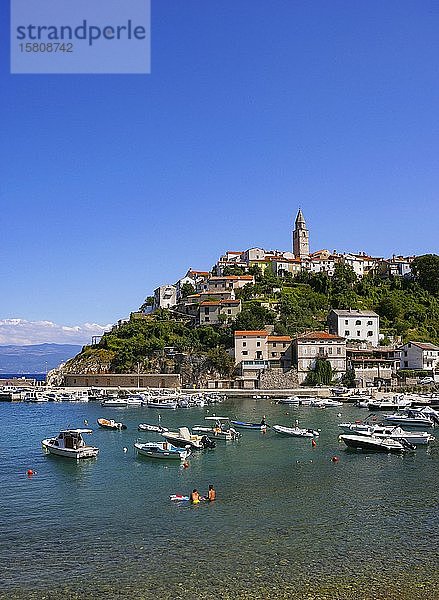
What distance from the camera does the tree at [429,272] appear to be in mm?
116875

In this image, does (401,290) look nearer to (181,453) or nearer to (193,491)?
(181,453)

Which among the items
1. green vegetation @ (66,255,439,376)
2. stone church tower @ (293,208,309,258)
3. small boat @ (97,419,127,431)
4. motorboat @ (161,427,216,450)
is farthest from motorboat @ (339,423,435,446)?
stone church tower @ (293,208,309,258)

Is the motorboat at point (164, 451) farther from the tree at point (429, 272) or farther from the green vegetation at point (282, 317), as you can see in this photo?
the tree at point (429, 272)

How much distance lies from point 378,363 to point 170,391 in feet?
101

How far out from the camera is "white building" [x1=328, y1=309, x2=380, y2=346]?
3777 inches

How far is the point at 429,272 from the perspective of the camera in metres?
117

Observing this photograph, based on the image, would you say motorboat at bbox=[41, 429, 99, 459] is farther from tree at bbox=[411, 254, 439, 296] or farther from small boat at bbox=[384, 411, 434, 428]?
tree at bbox=[411, 254, 439, 296]

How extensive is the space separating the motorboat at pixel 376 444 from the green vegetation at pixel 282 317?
44513mm

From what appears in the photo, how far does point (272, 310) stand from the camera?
342 ft

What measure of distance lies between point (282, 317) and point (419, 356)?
23626 mm

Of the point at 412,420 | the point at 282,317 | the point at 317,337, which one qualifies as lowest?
the point at 412,420

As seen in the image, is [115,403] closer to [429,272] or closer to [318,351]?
[318,351]

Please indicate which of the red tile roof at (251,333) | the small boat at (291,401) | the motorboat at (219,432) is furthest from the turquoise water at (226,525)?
the red tile roof at (251,333)

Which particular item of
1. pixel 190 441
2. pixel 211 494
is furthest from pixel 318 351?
pixel 211 494
